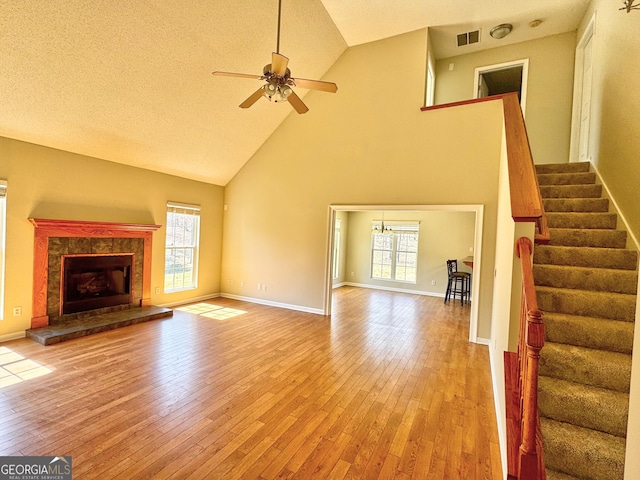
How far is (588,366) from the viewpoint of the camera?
1855 mm

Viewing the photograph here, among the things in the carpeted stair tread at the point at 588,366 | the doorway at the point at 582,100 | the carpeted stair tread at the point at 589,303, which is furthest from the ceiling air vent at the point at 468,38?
the carpeted stair tread at the point at 588,366

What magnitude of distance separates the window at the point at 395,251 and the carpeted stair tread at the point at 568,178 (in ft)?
15.1

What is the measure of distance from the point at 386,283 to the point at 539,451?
24.6 feet

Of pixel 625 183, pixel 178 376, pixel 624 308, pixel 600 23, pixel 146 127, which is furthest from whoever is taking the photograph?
pixel 146 127

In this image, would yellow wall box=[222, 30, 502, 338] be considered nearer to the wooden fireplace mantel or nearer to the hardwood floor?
the hardwood floor

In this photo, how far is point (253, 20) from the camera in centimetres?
391

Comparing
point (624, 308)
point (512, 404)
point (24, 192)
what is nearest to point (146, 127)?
point (24, 192)

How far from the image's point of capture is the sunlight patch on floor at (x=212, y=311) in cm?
541

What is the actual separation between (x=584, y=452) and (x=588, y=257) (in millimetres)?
1730

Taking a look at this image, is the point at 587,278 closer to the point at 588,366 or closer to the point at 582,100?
the point at 588,366

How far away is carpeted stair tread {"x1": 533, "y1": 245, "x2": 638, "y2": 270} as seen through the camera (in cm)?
249

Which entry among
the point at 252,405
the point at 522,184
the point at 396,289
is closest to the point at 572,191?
the point at 522,184

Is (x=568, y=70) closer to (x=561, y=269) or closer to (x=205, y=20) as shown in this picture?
(x=561, y=269)

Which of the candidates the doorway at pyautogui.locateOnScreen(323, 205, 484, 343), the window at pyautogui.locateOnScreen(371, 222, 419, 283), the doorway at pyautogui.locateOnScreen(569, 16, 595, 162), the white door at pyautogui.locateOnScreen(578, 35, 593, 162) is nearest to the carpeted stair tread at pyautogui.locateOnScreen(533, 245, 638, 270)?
the doorway at pyautogui.locateOnScreen(323, 205, 484, 343)
